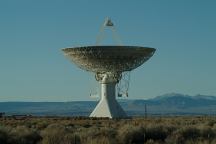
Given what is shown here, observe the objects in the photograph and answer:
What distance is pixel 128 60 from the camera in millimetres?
75938

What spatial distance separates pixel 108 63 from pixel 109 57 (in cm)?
163

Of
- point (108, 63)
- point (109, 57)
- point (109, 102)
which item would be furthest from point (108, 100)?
point (109, 57)

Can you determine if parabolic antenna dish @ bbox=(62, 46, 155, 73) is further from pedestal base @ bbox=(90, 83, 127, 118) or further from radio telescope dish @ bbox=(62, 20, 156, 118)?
pedestal base @ bbox=(90, 83, 127, 118)

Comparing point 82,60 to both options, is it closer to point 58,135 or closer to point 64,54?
point 64,54

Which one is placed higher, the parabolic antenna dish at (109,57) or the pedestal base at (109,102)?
the parabolic antenna dish at (109,57)

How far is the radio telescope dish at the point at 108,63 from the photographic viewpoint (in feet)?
246

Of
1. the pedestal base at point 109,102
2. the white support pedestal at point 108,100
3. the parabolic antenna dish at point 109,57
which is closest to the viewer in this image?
the parabolic antenna dish at point 109,57

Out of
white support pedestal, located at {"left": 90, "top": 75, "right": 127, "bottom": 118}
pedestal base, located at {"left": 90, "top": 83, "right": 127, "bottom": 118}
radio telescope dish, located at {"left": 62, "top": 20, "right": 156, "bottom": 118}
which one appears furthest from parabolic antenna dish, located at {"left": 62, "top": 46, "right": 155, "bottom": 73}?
pedestal base, located at {"left": 90, "top": 83, "right": 127, "bottom": 118}

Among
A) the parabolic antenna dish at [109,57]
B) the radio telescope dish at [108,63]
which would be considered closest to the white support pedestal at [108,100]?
the radio telescope dish at [108,63]

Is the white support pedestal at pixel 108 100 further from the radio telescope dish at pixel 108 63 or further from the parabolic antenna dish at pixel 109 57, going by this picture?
the parabolic antenna dish at pixel 109 57

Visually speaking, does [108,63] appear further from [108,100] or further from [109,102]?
[109,102]

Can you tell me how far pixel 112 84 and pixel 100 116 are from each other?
483cm

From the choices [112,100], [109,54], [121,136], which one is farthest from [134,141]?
[112,100]

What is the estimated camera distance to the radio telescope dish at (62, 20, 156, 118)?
74.9m
